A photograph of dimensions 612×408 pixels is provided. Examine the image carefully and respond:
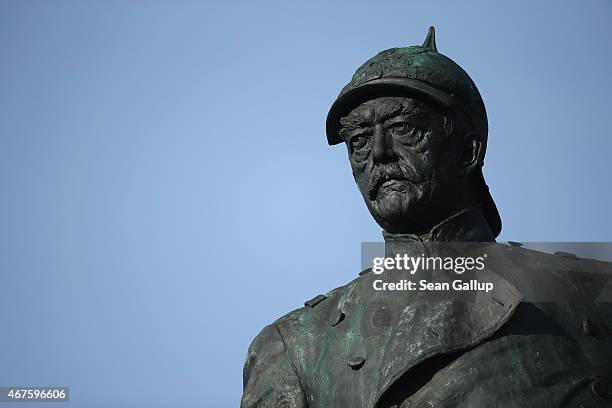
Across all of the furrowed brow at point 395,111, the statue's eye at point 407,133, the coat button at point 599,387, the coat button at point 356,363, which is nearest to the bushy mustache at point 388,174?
the statue's eye at point 407,133

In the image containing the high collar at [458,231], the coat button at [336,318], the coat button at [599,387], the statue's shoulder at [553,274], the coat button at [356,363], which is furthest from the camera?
the coat button at [336,318]

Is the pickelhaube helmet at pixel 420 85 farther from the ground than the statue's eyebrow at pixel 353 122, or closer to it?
farther from the ground

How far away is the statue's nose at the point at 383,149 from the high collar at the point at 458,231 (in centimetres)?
71

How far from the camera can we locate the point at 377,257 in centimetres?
912

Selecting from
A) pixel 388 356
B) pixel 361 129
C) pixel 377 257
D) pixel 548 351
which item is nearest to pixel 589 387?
pixel 548 351

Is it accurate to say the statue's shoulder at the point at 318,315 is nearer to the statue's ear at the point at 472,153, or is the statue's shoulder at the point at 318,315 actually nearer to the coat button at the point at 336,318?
the coat button at the point at 336,318

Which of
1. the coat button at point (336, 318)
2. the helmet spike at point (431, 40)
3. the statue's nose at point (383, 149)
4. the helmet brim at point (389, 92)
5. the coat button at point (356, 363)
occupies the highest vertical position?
the helmet spike at point (431, 40)

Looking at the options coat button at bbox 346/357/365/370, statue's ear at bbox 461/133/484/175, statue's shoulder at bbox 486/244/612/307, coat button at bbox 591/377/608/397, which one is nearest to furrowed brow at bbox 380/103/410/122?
statue's ear at bbox 461/133/484/175

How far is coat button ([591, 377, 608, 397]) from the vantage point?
780 cm

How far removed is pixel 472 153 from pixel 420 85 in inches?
33.1

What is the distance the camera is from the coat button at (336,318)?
8781 mm

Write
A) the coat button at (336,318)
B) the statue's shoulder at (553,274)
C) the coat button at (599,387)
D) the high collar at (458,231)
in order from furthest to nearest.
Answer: the coat button at (336,318) → the high collar at (458,231) → the statue's shoulder at (553,274) → the coat button at (599,387)

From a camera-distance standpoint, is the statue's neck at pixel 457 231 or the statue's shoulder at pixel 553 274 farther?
the statue's neck at pixel 457 231

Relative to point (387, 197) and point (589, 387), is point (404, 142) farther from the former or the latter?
point (589, 387)
